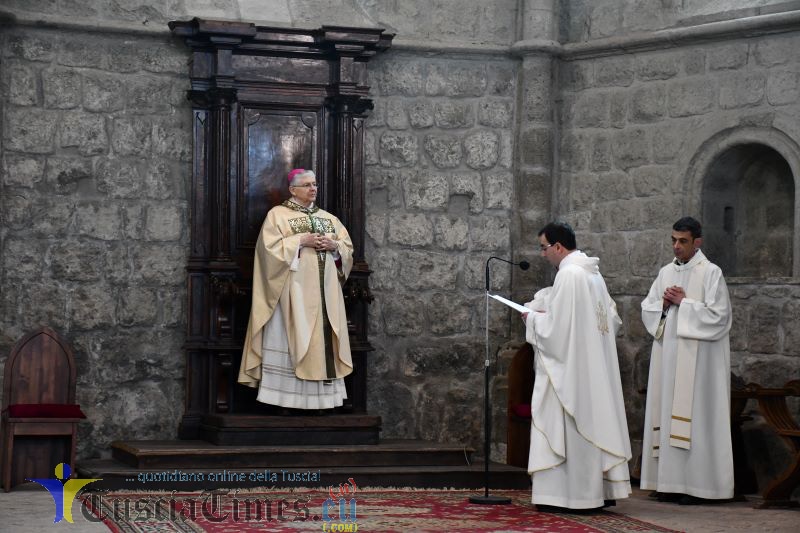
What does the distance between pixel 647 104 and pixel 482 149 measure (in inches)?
49.3

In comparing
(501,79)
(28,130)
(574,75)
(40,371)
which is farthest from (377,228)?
(40,371)

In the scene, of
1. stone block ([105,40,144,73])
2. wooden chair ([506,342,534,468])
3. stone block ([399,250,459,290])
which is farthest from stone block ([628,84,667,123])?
stone block ([105,40,144,73])

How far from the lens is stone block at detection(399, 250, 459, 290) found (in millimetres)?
9320

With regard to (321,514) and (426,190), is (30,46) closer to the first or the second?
(426,190)

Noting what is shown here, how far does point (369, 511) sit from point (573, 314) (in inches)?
60.2

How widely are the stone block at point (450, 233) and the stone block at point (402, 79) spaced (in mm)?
965

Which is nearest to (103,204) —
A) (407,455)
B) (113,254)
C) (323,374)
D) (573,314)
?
(113,254)

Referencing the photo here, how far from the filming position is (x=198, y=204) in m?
8.84

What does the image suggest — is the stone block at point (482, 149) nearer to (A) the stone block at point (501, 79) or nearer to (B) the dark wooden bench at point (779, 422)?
(A) the stone block at point (501, 79)

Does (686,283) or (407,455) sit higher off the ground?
(686,283)

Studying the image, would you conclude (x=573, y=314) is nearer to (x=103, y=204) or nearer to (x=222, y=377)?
(x=222, y=377)

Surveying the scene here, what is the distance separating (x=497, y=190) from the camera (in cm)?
948

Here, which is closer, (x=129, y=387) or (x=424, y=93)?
(x=129, y=387)

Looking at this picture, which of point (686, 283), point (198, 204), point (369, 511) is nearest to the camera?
point (369, 511)
